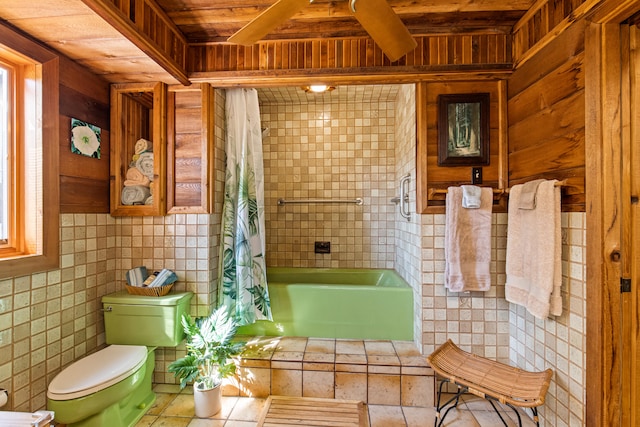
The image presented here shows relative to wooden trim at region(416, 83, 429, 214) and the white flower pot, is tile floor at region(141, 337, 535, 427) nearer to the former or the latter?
the white flower pot

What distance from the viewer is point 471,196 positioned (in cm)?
172

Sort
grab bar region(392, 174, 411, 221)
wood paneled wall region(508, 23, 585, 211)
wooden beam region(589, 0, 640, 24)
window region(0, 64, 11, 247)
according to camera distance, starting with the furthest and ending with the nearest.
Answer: grab bar region(392, 174, 411, 221) < window region(0, 64, 11, 247) < wood paneled wall region(508, 23, 585, 211) < wooden beam region(589, 0, 640, 24)

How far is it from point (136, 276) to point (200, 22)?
1680mm

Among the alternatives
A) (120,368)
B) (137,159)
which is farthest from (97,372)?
(137,159)

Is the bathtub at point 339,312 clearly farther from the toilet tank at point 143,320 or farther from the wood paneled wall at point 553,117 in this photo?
the wood paneled wall at point 553,117

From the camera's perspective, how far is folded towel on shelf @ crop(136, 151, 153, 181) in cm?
195

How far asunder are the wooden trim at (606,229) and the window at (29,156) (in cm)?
267

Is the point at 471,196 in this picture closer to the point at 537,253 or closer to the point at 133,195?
the point at 537,253

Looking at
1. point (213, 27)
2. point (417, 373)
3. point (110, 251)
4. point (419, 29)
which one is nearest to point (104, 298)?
point (110, 251)

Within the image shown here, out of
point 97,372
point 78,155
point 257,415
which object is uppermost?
point 78,155

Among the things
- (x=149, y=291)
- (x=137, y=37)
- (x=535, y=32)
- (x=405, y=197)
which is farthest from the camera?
(x=405, y=197)

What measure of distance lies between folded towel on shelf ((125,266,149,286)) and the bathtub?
0.80 metres

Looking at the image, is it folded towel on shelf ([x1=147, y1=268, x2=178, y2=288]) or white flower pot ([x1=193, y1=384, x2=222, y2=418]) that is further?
folded towel on shelf ([x1=147, y1=268, x2=178, y2=288])

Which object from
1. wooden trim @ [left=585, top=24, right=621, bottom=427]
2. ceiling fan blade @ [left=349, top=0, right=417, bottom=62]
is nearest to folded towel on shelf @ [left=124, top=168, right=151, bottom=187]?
ceiling fan blade @ [left=349, top=0, right=417, bottom=62]
